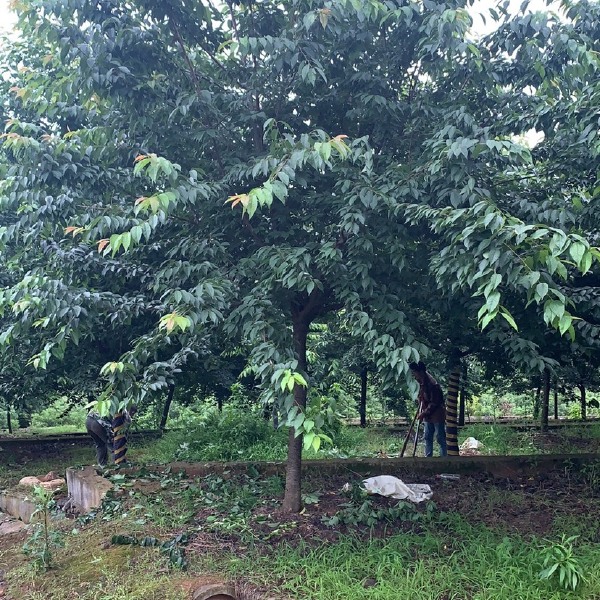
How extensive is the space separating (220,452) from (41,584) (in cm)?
361

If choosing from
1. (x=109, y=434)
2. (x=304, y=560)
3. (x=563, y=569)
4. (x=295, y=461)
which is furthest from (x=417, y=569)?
(x=109, y=434)

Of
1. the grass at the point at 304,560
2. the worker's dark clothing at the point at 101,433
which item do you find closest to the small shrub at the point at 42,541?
the grass at the point at 304,560

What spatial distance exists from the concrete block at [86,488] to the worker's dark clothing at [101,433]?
1469 mm

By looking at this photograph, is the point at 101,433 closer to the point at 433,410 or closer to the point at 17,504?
the point at 17,504

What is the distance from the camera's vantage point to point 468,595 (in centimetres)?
368

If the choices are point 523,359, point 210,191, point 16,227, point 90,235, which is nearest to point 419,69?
point 210,191

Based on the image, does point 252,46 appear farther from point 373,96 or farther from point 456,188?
point 456,188

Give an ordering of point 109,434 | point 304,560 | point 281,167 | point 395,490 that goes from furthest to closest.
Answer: point 109,434 → point 395,490 → point 304,560 → point 281,167

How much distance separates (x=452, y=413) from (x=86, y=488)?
5342 millimetres

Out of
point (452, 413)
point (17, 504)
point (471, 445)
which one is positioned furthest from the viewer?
point (471, 445)

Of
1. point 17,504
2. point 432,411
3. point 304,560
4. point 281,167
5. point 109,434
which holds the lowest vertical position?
point 17,504

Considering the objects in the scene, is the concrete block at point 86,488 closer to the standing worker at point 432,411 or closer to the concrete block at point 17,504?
the concrete block at point 17,504

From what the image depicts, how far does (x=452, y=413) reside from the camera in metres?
8.85

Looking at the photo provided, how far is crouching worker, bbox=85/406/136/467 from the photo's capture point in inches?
303
